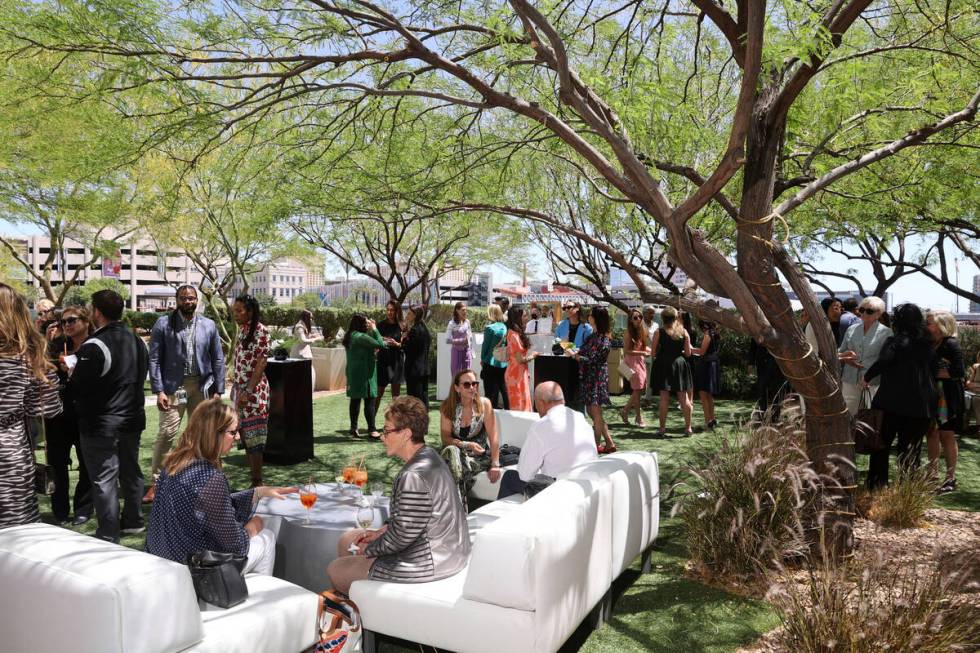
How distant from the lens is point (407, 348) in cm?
948

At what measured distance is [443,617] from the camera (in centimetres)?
309

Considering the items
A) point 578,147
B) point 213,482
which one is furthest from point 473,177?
point 213,482

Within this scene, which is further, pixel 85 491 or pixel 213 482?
pixel 85 491

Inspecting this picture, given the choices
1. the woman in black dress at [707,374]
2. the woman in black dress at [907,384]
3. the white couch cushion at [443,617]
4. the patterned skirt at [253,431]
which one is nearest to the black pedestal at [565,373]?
the woman in black dress at [707,374]

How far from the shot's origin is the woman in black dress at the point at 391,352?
9.49 metres

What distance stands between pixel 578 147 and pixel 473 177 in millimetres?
3629

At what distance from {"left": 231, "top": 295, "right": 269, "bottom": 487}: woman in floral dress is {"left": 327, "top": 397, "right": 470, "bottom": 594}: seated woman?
114 inches

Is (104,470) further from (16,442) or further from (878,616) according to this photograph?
(878,616)

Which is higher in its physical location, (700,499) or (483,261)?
(483,261)

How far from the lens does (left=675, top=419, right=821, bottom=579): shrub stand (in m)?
4.05

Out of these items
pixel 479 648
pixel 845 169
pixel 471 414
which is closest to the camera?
pixel 479 648

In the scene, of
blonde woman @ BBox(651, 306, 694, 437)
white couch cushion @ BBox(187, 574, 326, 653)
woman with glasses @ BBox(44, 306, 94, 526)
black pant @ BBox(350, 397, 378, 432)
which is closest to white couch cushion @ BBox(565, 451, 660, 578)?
white couch cushion @ BBox(187, 574, 326, 653)

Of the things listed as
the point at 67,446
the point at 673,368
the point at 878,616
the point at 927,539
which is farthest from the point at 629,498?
the point at 673,368

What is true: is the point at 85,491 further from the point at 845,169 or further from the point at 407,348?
the point at 845,169
